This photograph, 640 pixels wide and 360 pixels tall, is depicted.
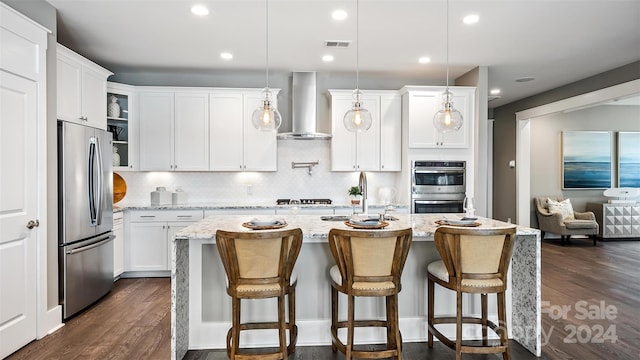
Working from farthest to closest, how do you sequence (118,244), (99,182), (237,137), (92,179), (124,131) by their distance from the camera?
(237,137)
(124,131)
(118,244)
(99,182)
(92,179)

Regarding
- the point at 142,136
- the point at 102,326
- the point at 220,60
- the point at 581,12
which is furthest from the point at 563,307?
the point at 142,136

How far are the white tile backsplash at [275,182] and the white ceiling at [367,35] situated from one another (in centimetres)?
122

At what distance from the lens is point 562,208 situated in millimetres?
7117

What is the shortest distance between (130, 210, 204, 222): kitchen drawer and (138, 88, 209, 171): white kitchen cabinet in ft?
2.05

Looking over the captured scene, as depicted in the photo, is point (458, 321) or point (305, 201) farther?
point (305, 201)

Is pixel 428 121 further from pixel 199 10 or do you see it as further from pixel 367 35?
pixel 199 10

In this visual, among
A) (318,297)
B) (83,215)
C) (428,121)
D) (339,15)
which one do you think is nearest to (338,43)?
(339,15)

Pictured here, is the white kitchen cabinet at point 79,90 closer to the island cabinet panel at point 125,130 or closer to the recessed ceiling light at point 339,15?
the island cabinet panel at point 125,130

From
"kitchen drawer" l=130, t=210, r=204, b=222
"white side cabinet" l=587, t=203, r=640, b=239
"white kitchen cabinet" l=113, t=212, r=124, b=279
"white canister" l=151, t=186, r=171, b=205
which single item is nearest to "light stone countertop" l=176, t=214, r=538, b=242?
"kitchen drawer" l=130, t=210, r=204, b=222

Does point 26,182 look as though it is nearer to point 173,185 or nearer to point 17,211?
point 17,211

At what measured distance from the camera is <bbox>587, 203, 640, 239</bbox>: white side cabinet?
7.12 metres

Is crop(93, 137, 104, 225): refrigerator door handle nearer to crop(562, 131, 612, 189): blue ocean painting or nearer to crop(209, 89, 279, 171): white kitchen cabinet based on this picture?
crop(209, 89, 279, 171): white kitchen cabinet

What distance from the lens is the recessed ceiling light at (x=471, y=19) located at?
3.39 m

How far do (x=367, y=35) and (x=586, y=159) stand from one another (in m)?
6.24
